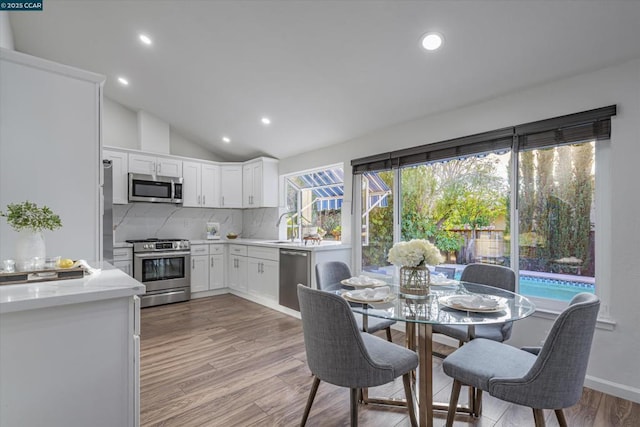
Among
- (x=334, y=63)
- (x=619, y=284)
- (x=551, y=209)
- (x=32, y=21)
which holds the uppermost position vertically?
(x=32, y=21)

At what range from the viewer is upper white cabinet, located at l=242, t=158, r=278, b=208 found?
5.16 meters

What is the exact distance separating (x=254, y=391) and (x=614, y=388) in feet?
8.38

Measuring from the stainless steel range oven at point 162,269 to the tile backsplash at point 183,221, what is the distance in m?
0.47

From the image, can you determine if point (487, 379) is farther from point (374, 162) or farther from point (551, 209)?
point (374, 162)

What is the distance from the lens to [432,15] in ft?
7.32

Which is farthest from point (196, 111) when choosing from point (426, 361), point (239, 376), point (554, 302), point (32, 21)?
point (554, 302)

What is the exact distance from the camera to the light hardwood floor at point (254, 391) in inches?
76.2

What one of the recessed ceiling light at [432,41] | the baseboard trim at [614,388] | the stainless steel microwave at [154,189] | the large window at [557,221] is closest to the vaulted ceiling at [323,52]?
the recessed ceiling light at [432,41]

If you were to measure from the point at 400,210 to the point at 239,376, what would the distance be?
2.41m

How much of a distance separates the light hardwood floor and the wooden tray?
107 centimetres

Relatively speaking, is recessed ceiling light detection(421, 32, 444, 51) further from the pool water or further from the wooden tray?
the wooden tray

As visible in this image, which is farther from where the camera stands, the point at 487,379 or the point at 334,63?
the point at 334,63

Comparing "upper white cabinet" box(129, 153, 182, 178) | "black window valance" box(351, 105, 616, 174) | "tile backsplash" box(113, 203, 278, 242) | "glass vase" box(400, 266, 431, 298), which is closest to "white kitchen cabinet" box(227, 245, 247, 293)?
"tile backsplash" box(113, 203, 278, 242)

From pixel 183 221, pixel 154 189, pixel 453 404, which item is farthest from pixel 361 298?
pixel 183 221
